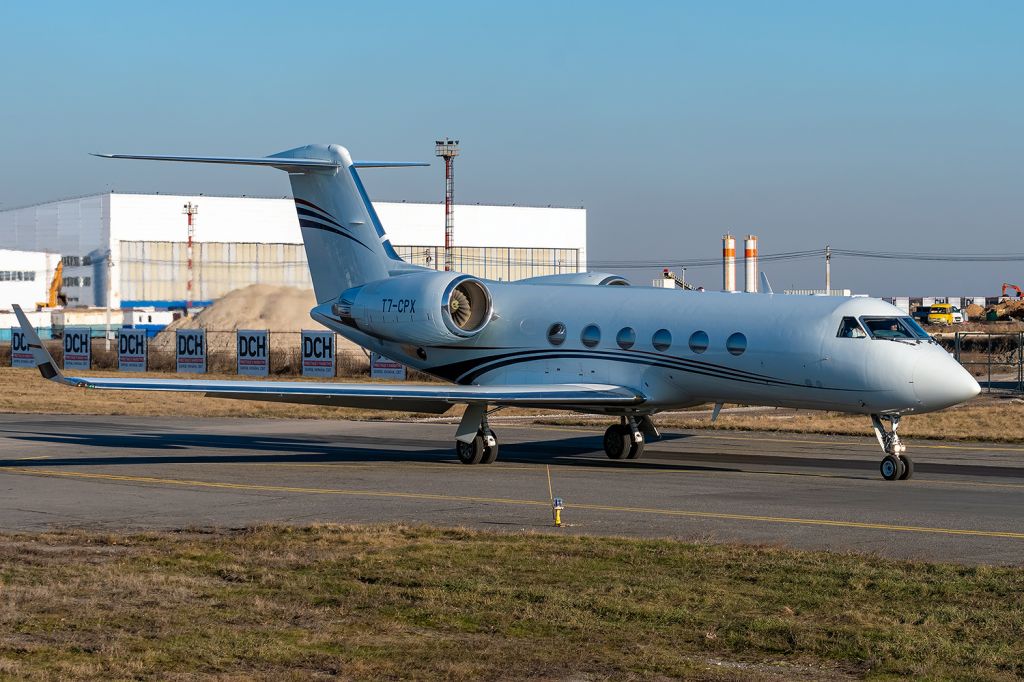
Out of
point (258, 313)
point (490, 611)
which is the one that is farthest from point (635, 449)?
point (258, 313)


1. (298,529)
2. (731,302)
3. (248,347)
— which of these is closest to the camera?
(298,529)

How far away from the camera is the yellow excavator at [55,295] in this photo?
11031 centimetres

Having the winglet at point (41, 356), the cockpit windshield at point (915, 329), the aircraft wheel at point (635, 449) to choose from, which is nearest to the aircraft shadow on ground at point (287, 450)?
the aircraft wheel at point (635, 449)

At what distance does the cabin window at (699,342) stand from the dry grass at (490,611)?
28.9 feet

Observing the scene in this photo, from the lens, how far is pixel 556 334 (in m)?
25.0

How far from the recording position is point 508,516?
55.9 ft

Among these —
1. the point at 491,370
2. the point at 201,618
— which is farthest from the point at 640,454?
the point at 201,618

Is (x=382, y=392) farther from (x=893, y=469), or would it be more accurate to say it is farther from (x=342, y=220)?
(x=893, y=469)

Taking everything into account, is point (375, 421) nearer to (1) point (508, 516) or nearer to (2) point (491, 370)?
(2) point (491, 370)

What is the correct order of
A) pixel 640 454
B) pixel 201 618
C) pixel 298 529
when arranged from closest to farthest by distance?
pixel 201 618 → pixel 298 529 → pixel 640 454

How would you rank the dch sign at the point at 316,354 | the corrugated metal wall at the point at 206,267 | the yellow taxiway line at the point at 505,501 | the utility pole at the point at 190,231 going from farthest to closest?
the corrugated metal wall at the point at 206,267, the utility pole at the point at 190,231, the dch sign at the point at 316,354, the yellow taxiway line at the point at 505,501

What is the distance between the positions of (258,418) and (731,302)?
16506mm

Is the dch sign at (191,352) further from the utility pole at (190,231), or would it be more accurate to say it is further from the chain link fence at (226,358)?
the utility pole at (190,231)

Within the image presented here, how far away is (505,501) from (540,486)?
1.87 m
